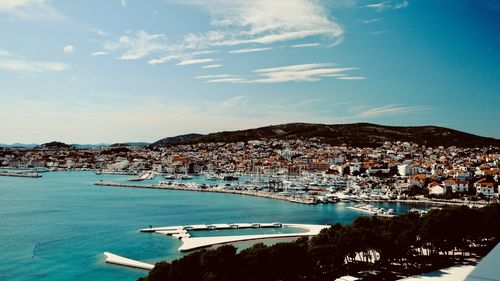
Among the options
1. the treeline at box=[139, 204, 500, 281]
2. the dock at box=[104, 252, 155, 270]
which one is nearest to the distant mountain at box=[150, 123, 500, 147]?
the treeline at box=[139, 204, 500, 281]

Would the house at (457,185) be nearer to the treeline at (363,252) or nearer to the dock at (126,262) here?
the treeline at (363,252)

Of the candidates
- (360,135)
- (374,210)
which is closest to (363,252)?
(374,210)

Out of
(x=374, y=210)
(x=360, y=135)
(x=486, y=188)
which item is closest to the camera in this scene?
(x=374, y=210)

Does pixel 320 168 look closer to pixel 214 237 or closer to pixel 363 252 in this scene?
pixel 214 237

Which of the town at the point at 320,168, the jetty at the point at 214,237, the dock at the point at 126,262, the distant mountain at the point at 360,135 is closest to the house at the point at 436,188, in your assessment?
the town at the point at 320,168

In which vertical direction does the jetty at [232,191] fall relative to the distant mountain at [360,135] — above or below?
below

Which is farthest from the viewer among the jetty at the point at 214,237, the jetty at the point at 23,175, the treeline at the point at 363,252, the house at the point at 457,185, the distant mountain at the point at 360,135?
the distant mountain at the point at 360,135
